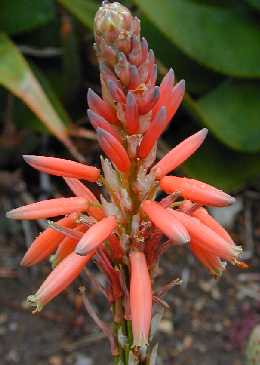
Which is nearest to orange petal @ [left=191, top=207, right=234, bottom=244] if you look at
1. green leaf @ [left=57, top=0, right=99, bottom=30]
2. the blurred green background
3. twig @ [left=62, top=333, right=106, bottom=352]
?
the blurred green background

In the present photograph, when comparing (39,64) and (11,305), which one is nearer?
(11,305)

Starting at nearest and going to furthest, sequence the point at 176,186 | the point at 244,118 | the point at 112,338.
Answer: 1. the point at 176,186
2. the point at 112,338
3. the point at 244,118

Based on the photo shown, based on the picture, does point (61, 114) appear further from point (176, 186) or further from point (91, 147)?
point (176, 186)

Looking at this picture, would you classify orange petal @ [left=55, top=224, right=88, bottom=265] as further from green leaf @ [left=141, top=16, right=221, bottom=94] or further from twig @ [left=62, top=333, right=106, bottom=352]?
green leaf @ [left=141, top=16, right=221, bottom=94]

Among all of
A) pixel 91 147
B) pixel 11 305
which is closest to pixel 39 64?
pixel 91 147

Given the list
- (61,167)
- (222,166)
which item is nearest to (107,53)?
(61,167)

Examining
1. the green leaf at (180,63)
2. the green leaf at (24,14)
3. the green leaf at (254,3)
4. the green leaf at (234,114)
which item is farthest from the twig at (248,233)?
the green leaf at (24,14)

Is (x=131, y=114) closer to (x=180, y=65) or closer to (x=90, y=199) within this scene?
(x=90, y=199)
